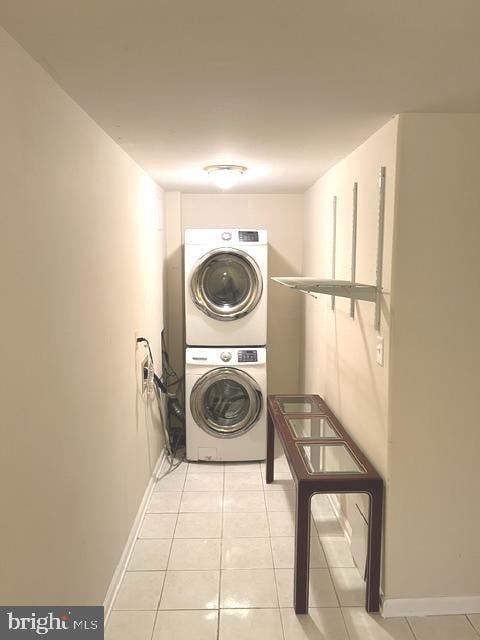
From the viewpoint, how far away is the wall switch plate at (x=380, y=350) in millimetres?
2123

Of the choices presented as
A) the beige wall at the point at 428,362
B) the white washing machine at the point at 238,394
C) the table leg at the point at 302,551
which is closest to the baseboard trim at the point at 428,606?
the beige wall at the point at 428,362

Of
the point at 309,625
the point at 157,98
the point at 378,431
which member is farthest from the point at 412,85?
the point at 309,625

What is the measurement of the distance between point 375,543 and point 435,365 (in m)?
0.85

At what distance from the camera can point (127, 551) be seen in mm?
2576

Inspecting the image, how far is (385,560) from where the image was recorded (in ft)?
7.02

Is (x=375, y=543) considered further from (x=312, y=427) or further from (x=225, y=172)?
(x=225, y=172)

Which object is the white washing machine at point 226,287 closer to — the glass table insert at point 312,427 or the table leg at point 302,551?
the glass table insert at point 312,427

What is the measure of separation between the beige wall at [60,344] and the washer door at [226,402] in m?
1.17

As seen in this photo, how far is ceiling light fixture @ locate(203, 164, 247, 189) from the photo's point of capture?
2926 mm

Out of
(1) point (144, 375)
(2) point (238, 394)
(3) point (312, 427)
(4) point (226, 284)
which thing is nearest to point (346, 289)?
(3) point (312, 427)

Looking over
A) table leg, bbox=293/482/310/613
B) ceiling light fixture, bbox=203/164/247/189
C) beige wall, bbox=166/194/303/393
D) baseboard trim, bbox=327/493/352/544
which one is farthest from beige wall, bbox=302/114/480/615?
beige wall, bbox=166/194/303/393

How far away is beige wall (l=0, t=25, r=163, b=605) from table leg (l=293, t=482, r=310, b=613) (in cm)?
88

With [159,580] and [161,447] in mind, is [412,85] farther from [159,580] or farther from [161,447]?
[161,447]

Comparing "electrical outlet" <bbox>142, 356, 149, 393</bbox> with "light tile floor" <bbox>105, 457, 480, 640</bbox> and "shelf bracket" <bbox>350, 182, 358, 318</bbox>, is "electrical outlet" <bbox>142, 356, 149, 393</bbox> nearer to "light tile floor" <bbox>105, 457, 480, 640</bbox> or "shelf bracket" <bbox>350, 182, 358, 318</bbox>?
"light tile floor" <bbox>105, 457, 480, 640</bbox>
